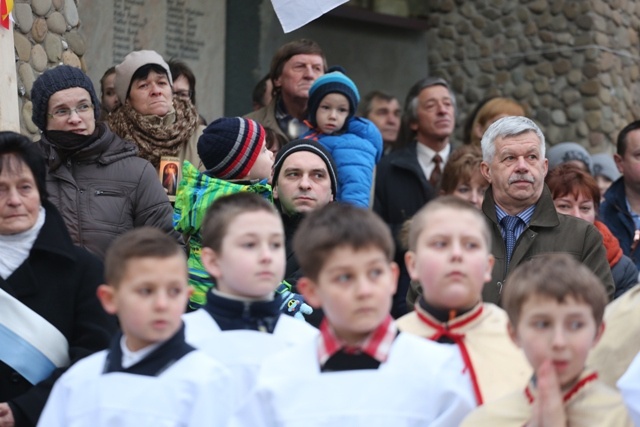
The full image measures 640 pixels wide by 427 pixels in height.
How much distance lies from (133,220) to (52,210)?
0.92m

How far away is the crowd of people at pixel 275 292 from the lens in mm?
3646

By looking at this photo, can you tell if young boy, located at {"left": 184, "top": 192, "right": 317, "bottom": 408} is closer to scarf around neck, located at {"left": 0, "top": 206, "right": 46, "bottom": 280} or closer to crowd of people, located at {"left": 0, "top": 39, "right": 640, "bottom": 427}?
crowd of people, located at {"left": 0, "top": 39, "right": 640, "bottom": 427}

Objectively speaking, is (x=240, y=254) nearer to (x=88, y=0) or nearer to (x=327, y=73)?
(x=327, y=73)

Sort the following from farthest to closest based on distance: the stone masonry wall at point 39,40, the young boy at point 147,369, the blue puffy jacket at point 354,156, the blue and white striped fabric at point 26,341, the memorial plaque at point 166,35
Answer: the memorial plaque at point 166,35, the stone masonry wall at point 39,40, the blue puffy jacket at point 354,156, the blue and white striped fabric at point 26,341, the young boy at point 147,369

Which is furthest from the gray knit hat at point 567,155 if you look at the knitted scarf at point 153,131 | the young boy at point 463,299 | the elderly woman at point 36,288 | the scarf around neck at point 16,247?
the scarf around neck at point 16,247

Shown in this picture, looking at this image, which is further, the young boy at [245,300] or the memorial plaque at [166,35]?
the memorial plaque at [166,35]

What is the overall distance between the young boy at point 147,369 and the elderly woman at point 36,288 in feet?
1.64

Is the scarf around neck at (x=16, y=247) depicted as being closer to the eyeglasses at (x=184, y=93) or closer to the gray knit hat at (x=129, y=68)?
the gray knit hat at (x=129, y=68)

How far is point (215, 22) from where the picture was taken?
9391 mm

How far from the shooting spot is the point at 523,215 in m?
5.57

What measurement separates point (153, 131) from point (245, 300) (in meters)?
2.40

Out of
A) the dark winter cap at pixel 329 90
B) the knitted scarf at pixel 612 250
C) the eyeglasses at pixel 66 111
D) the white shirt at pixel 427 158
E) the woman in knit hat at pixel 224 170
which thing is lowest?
the knitted scarf at pixel 612 250

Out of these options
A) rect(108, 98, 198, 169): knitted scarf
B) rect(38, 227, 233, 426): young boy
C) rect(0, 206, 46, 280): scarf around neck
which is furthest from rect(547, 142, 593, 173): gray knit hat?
rect(38, 227, 233, 426): young boy

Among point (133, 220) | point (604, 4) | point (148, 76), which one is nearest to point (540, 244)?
point (133, 220)
